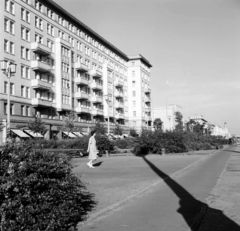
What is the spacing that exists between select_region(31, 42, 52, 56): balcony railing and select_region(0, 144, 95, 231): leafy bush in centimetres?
4714

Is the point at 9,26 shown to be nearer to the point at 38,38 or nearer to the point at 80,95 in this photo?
the point at 38,38

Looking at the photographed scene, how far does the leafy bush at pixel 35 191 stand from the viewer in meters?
4.41

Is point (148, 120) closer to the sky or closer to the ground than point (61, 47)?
closer to the ground

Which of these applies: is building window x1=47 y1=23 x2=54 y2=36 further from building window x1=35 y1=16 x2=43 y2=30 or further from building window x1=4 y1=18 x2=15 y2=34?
building window x1=4 y1=18 x2=15 y2=34

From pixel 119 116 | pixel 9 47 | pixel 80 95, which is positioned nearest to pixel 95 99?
pixel 80 95

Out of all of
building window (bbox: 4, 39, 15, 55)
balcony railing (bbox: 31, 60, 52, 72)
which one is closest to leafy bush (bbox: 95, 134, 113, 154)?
building window (bbox: 4, 39, 15, 55)

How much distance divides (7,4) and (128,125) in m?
52.8

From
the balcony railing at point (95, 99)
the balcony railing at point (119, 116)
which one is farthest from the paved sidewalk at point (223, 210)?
the balcony railing at point (119, 116)

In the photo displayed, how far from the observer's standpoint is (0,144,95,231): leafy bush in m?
4.41

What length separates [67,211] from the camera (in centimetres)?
491

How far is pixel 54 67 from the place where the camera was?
56.3 metres

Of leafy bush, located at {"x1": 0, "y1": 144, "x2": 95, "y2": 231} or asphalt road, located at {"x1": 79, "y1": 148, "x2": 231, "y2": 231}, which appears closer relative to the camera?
leafy bush, located at {"x1": 0, "y1": 144, "x2": 95, "y2": 231}

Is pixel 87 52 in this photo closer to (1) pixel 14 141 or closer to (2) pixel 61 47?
(2) pixel 61 47

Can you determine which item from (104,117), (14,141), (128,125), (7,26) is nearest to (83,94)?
(104,117)
